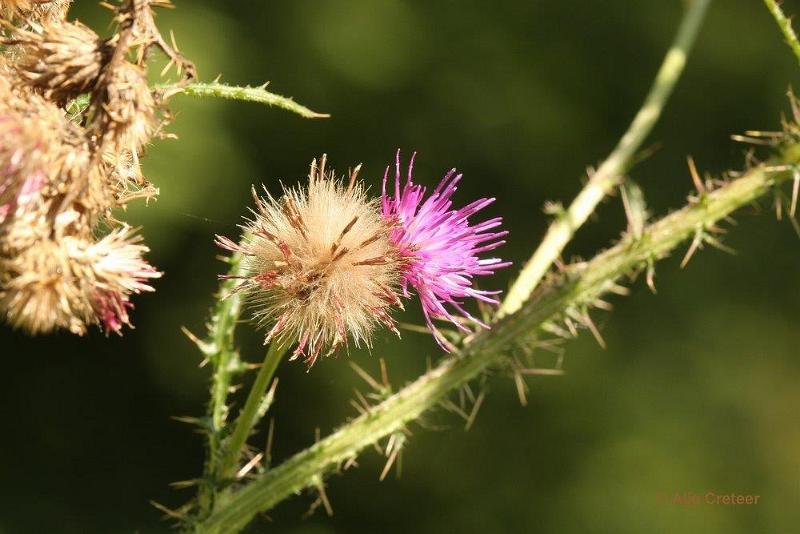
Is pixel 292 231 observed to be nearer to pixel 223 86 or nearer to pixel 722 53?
pixel 223 86

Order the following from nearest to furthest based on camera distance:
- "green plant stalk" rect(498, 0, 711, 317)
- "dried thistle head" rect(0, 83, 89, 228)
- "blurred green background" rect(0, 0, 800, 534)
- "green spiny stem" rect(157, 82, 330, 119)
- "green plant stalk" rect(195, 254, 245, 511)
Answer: "dried thistle head" rect(0, 83, 89, 228) < "green spiny stem" rect(157, 82, 330, 119) < "green plant stalk" rect(195, 254, 245, 511) < "green plant stalk" rect(498, 0, 711, 317) < "blurred green background" rect(0, 0, 800, 534)

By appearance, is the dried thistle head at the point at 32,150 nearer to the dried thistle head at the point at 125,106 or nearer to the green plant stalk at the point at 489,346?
the dried thistle head at the point at 125,106

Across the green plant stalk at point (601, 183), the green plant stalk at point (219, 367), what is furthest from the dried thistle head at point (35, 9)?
the green plant stalk at point (601, 183)

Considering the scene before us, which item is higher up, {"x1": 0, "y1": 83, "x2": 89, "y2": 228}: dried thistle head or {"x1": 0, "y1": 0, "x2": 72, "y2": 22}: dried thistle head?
{"x1": 0, "y1": 0, "x2": 72, "y2": 22}: dried thistle head

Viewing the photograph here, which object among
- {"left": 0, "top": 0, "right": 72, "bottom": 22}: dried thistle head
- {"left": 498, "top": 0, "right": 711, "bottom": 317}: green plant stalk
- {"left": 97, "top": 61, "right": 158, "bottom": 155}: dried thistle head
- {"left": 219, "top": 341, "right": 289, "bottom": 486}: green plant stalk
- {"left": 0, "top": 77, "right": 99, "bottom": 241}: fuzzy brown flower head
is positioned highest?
{"left": 498, "top": 0, "right": 711, "bottom": 317}: green plant stalk

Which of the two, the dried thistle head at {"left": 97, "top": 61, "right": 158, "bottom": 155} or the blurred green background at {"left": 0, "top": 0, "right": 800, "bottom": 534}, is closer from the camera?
the dried thistle head at {"left": 97, "top": 61, "right": 158, "bottom": 155}

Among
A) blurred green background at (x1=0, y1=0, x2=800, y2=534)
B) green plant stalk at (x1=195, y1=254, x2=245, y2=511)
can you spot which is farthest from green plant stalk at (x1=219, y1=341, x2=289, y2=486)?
blurred green background at (x1=0, y1=0, x2=800, y2=534)

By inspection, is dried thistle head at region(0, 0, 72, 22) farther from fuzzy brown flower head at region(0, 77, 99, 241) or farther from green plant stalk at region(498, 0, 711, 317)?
green plant stalk at region(498, 0, 711, 317)

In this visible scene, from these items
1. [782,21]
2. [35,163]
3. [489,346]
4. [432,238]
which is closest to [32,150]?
[35,163]

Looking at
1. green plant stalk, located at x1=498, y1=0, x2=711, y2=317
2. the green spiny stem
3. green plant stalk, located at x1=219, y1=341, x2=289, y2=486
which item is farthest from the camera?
green plant stalk, located at x1=498, y1=0, x2=711, y2=317
